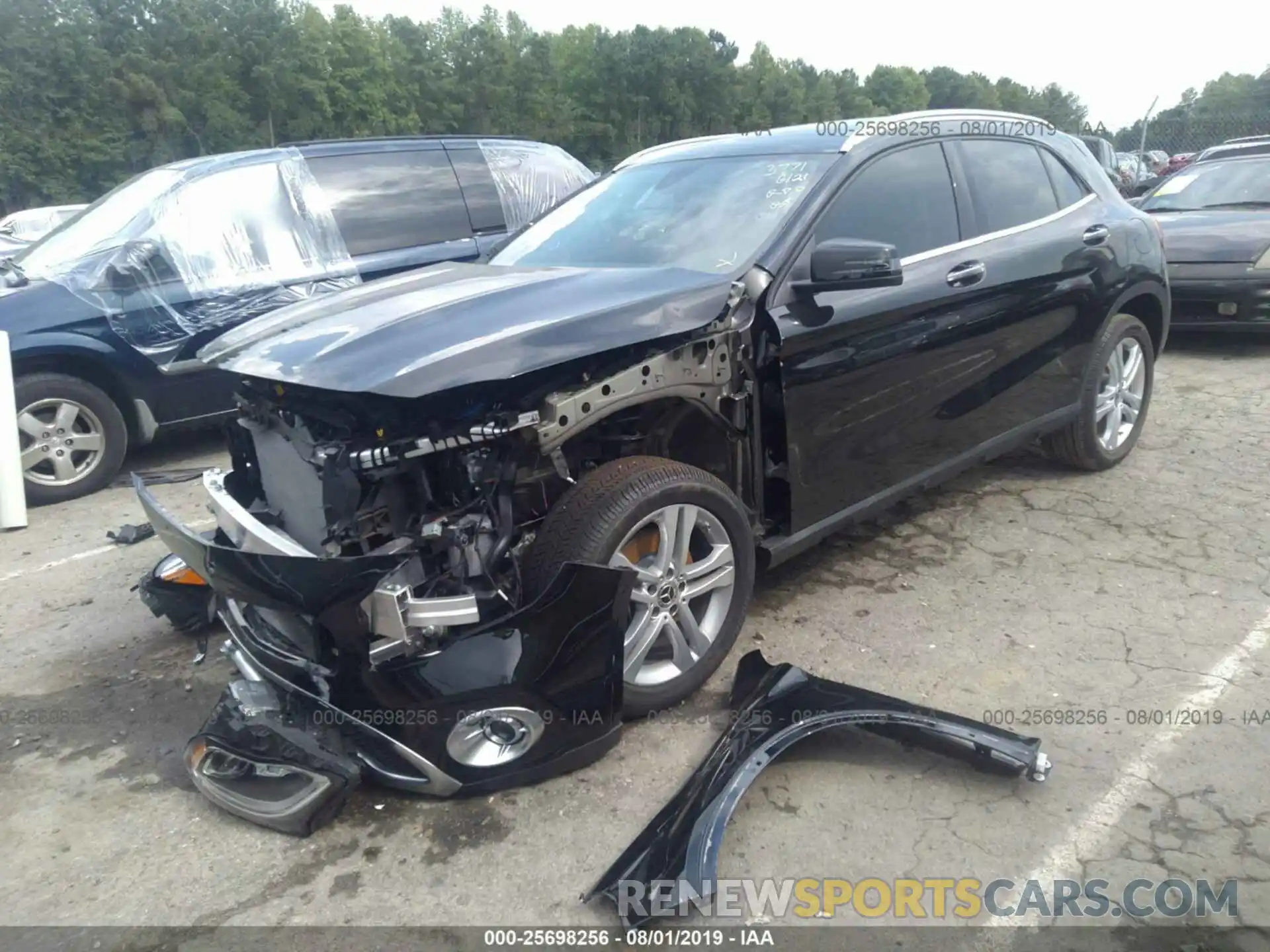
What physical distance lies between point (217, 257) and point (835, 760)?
16.3 feet

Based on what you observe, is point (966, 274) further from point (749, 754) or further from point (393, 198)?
point (393, 198)

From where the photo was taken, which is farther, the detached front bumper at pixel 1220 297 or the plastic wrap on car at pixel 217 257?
the detached front bumper at pixel 1220 297

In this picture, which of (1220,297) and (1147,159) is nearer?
(1220,297)

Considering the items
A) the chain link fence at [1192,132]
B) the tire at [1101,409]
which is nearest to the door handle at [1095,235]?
the tire at [1101,409]

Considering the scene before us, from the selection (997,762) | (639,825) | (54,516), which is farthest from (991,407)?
(54,516)

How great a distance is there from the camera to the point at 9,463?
17.3ft

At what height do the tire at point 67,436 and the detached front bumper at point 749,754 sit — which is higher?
the tire at point 67,436

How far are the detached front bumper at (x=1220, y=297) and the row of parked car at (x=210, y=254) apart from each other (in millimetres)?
2710

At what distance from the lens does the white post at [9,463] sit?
5242mm

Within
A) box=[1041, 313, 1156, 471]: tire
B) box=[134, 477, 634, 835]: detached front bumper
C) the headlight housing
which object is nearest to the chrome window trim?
box=[1041, 313, 1156, 471]: tire

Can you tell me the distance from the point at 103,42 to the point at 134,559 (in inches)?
1753

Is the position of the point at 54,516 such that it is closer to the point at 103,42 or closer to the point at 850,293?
the point at 850,293

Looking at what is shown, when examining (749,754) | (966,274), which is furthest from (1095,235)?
(749,754)

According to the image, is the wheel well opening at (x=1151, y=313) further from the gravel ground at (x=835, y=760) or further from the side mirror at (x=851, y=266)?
the side mirror at (x=851, y=266)
